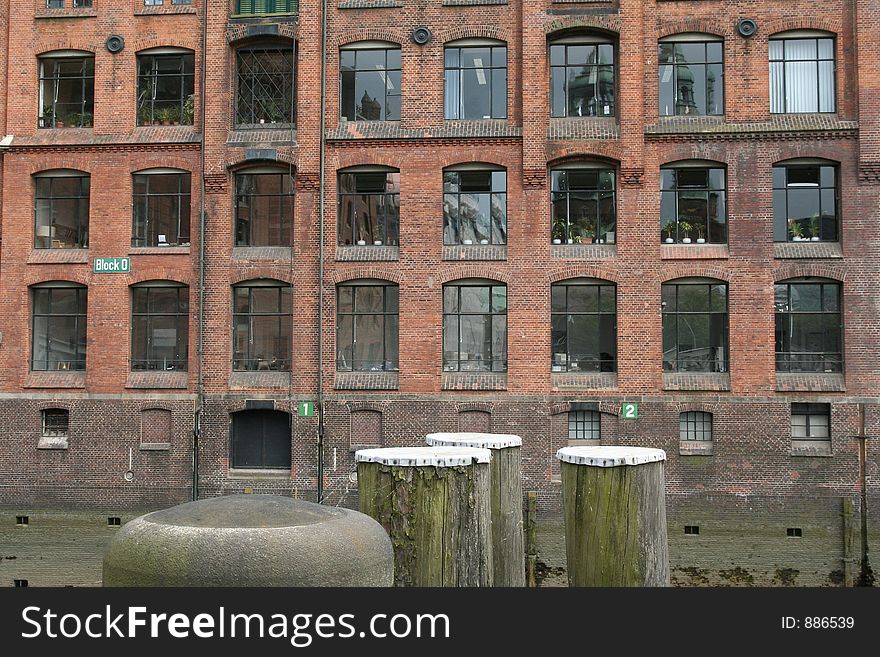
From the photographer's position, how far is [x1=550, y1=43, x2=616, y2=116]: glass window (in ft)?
74.0

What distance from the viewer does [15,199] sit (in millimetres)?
23547

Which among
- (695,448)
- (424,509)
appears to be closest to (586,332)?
(695,448)

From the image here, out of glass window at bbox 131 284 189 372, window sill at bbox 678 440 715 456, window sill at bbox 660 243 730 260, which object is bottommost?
window sill at bbox 678 440 715 456

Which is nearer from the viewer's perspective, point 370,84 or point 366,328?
point 366,328

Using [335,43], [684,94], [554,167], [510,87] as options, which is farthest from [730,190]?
[335,43]

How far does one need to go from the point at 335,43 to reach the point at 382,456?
19.1 m

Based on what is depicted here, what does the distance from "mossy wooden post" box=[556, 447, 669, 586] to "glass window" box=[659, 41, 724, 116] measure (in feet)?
59.0

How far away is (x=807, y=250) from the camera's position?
21.8 meters

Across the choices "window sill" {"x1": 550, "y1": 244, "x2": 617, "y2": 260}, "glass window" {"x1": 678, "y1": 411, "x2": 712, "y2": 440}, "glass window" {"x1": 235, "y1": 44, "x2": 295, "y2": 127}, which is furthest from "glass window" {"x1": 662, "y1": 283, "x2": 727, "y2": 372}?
"glass window" {"x1": 235, "y1": 44, "x2": 295, "y2": 127}

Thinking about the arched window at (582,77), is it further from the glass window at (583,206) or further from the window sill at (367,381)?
the window sill at (367,381)

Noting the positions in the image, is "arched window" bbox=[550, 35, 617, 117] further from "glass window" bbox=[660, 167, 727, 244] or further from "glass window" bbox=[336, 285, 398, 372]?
"glass window" bbox=[336, 285, 398, 372]

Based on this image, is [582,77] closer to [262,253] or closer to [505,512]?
[262,253]

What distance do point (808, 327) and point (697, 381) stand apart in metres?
3.04

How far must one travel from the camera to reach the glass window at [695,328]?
22.0m
